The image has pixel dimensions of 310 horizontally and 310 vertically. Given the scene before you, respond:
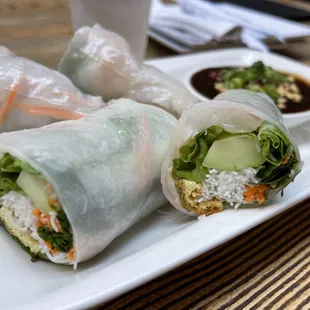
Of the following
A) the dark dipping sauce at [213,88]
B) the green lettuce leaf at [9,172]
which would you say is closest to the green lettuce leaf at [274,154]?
the green lettuce leaf at [9,172]

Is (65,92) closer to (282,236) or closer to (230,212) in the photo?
(230,212)

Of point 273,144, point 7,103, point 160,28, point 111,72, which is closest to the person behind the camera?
point 273,144

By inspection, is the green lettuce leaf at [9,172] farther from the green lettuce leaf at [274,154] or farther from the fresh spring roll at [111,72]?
the fresh spring roll at [111,72]

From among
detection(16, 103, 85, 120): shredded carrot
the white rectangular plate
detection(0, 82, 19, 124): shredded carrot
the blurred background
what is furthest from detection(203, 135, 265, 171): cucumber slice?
the blurred background

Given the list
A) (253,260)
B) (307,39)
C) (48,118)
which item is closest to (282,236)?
(253,260)

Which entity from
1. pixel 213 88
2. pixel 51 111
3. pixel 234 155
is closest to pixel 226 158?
pixel 234 155

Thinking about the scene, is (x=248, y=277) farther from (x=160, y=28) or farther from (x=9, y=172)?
(x=160, y=28)
